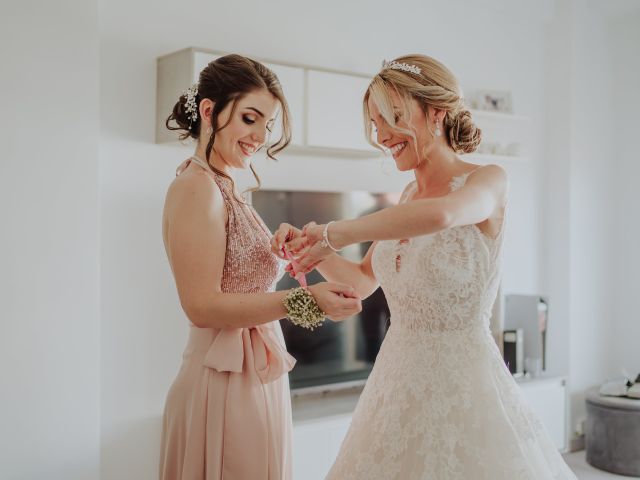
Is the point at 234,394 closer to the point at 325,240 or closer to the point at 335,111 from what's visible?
the point at 325,240

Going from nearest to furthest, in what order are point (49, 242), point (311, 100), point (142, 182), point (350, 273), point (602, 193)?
point (350, 273) → point (49, 242) → point (142, 182) → point (311, 100) → point (602, 193)

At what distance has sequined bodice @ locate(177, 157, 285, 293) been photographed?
5.90 ft

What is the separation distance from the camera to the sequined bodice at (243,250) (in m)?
1.80

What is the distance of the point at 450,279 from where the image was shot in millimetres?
1867

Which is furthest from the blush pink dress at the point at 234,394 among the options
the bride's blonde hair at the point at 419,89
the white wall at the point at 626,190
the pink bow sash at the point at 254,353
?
the white wall at the point at 626,190

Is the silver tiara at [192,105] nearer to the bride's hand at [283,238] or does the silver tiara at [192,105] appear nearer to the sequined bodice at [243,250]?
the sequined bodice at [243,250]

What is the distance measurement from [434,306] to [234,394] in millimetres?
546

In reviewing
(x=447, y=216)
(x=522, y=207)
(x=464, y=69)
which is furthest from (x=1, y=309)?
(x=522, y=207)

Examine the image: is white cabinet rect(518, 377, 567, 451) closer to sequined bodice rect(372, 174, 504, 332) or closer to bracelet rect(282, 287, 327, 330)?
sequined bodice rect(372, 174, 504, 332)

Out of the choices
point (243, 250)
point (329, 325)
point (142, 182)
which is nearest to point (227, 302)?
point (243, 250)

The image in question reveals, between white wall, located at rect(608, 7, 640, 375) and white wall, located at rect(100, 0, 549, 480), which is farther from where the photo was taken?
white wall, located at rect(608, 7, 640, 375)

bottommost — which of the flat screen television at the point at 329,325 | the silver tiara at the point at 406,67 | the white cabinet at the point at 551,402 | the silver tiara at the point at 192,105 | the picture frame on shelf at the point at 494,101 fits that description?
the white cabinet at the point at 551,402

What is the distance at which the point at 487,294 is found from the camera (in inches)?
75.2

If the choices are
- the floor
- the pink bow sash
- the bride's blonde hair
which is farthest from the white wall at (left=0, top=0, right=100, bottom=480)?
the floor
